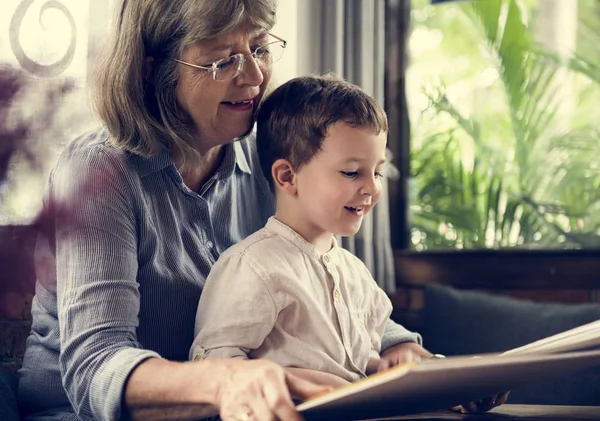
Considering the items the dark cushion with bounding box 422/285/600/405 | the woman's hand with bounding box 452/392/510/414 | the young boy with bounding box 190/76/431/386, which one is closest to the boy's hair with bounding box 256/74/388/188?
the young boy with bounding box 190/76/431/386

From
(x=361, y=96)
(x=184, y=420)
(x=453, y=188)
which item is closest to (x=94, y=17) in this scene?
(x=361, y=96)

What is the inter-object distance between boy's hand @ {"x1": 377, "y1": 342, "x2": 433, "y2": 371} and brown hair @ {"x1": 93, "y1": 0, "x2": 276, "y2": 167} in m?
0.51

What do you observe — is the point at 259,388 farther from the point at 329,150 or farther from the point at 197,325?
the point at 329,150

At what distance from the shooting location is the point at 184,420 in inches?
44.9

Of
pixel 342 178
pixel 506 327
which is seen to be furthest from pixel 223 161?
pixel 506 327

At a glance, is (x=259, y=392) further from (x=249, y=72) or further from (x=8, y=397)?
(x=249, y=72)

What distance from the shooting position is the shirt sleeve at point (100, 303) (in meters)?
1.17

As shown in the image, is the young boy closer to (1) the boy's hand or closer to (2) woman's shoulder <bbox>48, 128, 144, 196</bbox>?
(1) the boy's hand

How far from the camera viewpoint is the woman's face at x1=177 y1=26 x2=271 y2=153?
1.46 meters

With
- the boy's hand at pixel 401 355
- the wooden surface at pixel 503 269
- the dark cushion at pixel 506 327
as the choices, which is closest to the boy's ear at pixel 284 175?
the boy's hand at pixel 401 355

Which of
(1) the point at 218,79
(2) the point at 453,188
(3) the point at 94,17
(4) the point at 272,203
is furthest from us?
(2) the point at 453,188

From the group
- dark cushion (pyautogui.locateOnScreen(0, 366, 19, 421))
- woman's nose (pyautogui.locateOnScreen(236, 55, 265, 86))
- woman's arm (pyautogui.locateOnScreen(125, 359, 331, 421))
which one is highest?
woman's nose (pyautogui.locateOnScreen(236, 55, 265, 86))

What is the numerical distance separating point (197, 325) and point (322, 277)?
0.76 feet

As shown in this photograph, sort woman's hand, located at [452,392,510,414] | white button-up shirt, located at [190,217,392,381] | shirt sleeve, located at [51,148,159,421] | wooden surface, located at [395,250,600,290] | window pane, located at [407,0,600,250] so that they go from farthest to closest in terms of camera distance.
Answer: window pane, located at [407,0,600,250] < wooden surface, located at [395,250,600,290] < woman's hand, located at [452,392,510,414] < white button-up shirt, located at [190,217,392,381] < shirt sleeve, located at [51,148,159,421]
